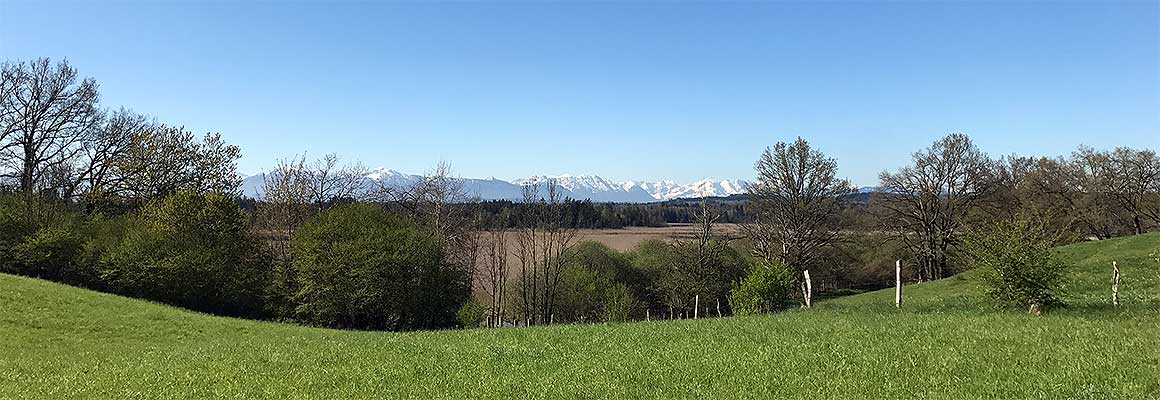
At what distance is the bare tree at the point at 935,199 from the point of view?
43781 mm

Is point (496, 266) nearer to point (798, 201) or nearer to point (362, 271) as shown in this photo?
point (362, 271)

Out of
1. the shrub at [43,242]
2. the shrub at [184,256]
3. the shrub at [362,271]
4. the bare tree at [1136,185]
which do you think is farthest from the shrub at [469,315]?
the bare tree at [1136,185]

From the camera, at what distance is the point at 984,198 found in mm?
44688

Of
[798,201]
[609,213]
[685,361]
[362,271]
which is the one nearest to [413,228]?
[362,271]

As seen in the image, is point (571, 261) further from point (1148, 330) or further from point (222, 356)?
point (1148, 330)

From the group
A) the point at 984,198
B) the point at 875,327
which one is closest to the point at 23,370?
the point at 875,327

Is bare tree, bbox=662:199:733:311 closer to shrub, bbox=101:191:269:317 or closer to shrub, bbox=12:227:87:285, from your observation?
shrub, bbox=101:191:269:317

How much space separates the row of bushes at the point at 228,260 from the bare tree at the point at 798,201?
75.2 ft

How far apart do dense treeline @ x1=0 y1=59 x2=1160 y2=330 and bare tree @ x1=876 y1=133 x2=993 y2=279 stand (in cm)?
13

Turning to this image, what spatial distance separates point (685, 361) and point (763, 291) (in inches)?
577

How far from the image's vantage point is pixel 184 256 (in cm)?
3550

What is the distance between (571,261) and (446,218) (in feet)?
38.1

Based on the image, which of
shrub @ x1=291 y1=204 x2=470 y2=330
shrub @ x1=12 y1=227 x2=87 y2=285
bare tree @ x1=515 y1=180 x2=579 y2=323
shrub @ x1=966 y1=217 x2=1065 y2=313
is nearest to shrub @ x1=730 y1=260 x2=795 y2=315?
shrub @ x1=966 y1=217 x2=1065 y2=313

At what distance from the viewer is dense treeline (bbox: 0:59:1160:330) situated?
36500 millimetres
